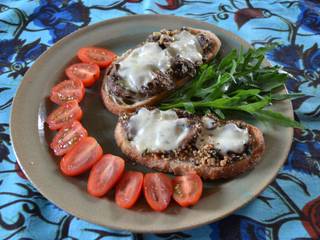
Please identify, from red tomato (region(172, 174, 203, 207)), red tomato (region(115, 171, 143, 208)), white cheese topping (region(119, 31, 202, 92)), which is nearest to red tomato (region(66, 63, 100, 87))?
white cheese topping (region(119, 31, 202, 92))

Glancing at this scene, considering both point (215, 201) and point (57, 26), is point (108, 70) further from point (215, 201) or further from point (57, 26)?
point (215, 201)

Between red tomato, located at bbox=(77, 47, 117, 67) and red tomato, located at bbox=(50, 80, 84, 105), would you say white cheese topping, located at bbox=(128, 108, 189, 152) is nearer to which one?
red tomato, located at bbox=(50, 80, 84, 105)

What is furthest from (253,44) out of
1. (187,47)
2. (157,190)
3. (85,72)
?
(157,190)

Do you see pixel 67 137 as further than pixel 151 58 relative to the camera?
No

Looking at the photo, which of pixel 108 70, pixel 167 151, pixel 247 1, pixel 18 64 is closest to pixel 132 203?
pixel 167 151

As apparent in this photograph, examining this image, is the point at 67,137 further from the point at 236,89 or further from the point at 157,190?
the point at 236,89

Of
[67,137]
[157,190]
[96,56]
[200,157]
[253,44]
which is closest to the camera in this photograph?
[157,190]

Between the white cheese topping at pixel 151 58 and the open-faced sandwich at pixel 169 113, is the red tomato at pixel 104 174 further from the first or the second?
the white cheese topping at pixel 151 58

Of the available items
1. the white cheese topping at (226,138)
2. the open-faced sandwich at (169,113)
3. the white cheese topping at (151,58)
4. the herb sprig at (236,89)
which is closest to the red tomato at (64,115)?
the open-faced sandwich at (169,113)

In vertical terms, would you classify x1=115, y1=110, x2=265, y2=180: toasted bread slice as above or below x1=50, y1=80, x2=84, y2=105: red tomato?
below
